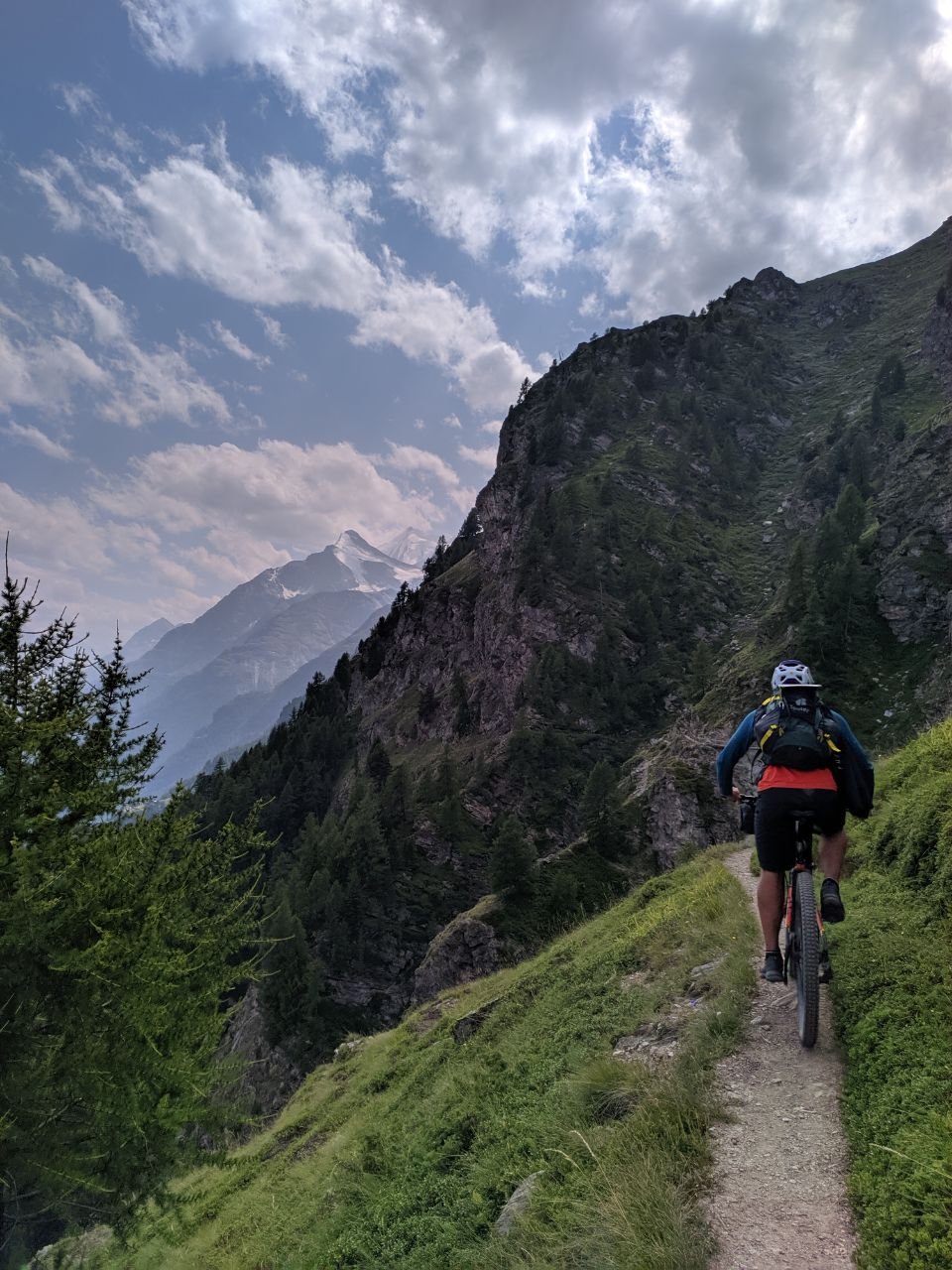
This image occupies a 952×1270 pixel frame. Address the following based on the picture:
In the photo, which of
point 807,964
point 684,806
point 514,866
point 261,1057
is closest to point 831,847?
point 807,964

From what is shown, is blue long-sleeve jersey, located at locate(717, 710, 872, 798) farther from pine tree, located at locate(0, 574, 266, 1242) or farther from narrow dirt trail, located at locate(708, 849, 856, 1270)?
pine tree, located at locate(0, 574, 266, 1242)

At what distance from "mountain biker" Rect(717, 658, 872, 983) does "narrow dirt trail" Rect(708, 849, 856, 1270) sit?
72 centimetres

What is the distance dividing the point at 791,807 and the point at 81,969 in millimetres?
9357

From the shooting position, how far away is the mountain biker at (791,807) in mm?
6316

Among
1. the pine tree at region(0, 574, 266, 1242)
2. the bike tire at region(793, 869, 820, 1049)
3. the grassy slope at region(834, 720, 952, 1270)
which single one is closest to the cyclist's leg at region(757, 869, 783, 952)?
the bike tire at region(793, 869, 820, 1049)

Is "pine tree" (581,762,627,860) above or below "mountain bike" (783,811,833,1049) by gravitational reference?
below

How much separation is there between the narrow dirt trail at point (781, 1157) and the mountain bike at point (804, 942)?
0.33 m

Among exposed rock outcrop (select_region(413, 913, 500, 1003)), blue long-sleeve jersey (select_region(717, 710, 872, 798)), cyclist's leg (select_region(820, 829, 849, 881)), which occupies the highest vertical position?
blue long-sleeve jersey (select_region(717, 710, 872, 798))

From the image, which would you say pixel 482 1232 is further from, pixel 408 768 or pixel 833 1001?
pixel 408 768

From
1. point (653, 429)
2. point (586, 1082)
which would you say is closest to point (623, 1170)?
point (586, 1082)

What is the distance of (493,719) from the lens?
92.9 m

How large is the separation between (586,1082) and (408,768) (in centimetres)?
8880

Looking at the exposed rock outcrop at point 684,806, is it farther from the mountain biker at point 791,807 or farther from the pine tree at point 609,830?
the mountain biker at point 791,807

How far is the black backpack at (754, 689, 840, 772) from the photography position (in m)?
6.35
